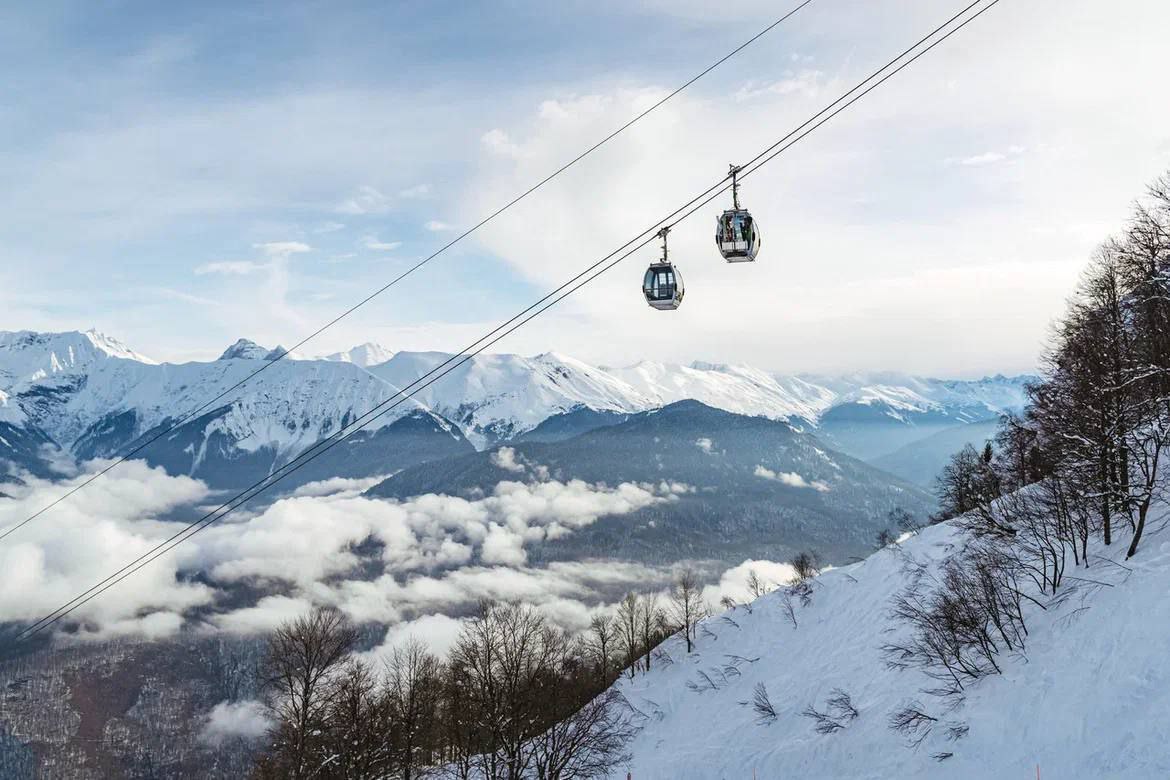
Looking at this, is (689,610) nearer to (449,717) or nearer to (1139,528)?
(449,717)

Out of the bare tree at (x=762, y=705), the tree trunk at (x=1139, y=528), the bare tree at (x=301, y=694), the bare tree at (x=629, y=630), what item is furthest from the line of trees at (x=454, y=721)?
the tree trunk at (x=1139, y=528)

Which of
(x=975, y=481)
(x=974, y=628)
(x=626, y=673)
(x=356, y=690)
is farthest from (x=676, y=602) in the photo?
(x=974, y=628)

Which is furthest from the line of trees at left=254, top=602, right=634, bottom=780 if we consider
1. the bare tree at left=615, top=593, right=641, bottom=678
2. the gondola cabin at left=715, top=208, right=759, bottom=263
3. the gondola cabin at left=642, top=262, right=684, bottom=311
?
the gondola cabin at left=715, top=208, right=759, bottom=263

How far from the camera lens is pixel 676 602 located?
82.3 meters

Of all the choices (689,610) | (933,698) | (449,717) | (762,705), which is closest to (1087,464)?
(933,698)

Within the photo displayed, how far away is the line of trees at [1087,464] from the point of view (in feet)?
96.1

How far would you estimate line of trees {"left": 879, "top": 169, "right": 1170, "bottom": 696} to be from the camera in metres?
29.3

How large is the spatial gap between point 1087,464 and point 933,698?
39.4ft

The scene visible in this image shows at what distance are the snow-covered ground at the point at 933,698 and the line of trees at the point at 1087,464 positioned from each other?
43.7 inches

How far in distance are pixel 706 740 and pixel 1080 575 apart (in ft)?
80.1

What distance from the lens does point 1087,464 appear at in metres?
30.2

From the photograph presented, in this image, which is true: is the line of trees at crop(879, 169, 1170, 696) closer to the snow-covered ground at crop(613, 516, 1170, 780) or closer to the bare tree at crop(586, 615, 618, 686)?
the snow-covered ground at crop(613, 516, 1170, 780)

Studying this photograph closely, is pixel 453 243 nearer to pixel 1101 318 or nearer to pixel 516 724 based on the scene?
pixel 1101 318

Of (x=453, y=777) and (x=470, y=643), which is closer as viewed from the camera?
(x=470, y=643)
